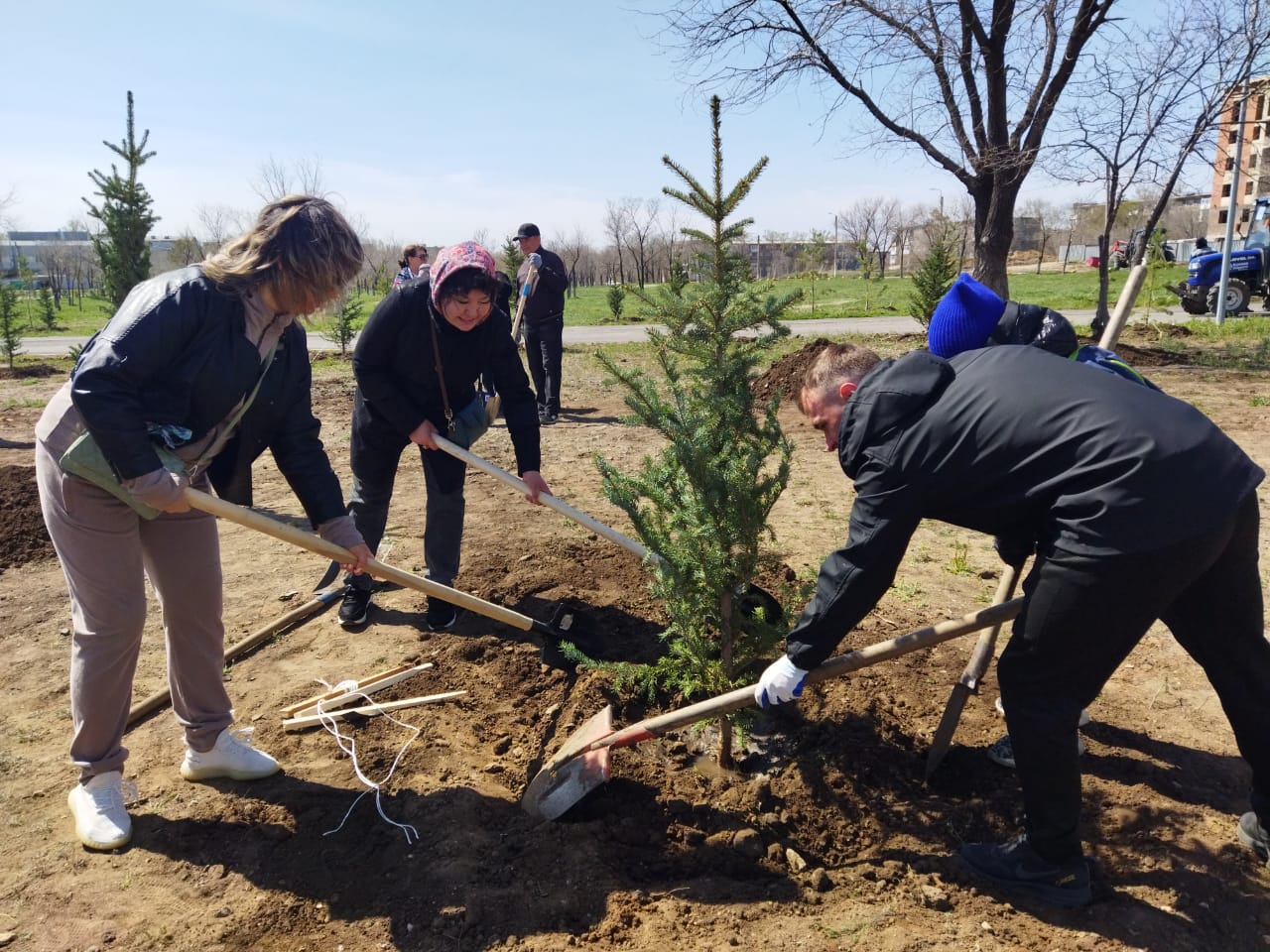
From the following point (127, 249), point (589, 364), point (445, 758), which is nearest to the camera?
point (445, 758)

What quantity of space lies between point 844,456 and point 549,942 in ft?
5.47

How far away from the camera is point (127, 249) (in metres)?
14.0

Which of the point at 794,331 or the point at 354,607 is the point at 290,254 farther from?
the point at 794,331

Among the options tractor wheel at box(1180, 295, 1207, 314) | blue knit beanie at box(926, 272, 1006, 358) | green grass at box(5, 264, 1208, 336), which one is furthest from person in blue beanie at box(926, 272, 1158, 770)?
tractor wheel at box(1180, 295, 1207, 314)

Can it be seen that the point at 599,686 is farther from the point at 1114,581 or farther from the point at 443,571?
the point at 1114,581

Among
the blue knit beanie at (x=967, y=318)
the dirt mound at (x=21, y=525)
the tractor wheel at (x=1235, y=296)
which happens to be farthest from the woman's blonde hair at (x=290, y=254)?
the tractor wheel at (x=1235, y=296)

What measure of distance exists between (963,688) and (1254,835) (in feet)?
3.20

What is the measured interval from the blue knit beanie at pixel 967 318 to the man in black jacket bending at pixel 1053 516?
512 millimetres

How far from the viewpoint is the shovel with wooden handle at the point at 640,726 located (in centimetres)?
265

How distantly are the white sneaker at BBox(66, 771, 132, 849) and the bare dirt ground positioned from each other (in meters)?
0.06

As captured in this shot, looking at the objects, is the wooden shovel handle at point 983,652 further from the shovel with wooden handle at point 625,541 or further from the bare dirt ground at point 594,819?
the shovel with wooden handle at point 625,541

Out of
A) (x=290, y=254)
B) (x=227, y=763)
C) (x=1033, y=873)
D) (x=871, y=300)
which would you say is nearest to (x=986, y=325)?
(x=1033, y=873)

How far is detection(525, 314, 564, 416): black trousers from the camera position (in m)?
9.82

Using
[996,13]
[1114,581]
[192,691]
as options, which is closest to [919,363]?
[1114,581]
